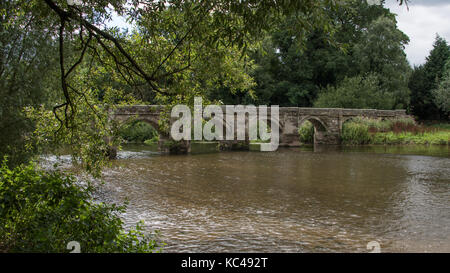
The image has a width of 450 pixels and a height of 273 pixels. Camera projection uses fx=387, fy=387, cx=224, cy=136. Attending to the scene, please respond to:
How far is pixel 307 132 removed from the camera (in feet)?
101

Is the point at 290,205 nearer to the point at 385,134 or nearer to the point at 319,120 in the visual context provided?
the point at 319,120

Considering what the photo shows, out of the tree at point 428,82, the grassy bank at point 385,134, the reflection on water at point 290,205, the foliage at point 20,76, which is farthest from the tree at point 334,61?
the foliage at point 20,76

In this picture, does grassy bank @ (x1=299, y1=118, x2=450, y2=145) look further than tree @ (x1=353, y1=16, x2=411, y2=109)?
No

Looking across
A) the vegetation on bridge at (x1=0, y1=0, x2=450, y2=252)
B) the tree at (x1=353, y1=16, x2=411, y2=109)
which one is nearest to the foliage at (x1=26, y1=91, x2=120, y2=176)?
the vegetation on bridge at (x1=0, y1=0, x2=450, y2=252)

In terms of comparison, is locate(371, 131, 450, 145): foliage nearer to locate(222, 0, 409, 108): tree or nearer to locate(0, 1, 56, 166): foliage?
locate(222, 0, 409, 108): tree

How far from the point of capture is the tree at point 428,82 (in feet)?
127

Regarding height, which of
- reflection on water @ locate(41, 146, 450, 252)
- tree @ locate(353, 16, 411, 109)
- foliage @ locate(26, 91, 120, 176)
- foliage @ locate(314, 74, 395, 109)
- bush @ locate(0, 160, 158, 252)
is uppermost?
tree @ locate(353, 16, 411, 109)

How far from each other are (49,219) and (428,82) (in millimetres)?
42075

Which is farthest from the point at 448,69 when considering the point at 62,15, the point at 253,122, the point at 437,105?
the point at 62,15

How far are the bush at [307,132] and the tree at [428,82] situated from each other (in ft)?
48.3

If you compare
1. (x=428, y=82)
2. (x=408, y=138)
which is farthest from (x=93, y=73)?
(x=428, y=82)

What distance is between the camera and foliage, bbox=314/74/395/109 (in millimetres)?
32469

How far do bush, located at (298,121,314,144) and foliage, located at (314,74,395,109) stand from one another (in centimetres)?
337
